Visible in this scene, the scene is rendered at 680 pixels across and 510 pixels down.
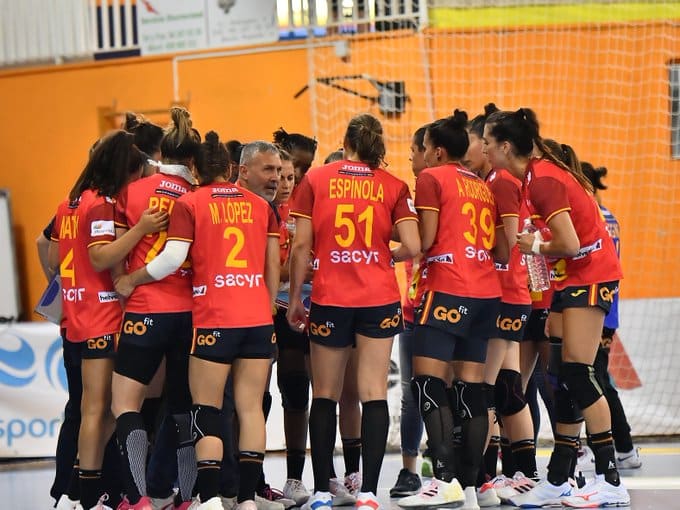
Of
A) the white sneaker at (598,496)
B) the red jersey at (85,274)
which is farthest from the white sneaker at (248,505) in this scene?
the white sneaker at (598,496)

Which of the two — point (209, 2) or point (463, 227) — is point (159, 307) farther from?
point (209, 2)

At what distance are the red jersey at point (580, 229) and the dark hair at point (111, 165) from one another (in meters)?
1.98

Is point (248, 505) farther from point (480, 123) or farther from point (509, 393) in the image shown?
point (480, 123)

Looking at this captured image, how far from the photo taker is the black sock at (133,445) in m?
5.03

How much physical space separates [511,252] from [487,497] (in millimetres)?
1288

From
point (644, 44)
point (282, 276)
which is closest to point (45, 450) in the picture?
point (282, 276)

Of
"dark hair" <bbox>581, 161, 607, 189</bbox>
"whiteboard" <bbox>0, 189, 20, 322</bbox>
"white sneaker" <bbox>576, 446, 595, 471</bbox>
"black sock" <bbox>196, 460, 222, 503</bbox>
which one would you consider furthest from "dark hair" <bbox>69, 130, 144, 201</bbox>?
"whiteboard" <bbox>0, 189, 20, 322</bbox>

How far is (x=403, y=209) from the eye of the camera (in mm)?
5449

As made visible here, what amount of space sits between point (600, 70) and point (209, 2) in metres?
4.33

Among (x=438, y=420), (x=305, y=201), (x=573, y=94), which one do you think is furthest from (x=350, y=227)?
(x=573, y=94)

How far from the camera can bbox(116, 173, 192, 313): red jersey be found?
16.9 ft

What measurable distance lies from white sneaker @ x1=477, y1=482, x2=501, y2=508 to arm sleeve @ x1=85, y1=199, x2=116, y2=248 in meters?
2.31

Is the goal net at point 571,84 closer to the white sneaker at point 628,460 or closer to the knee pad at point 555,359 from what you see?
the white sneaker at point 628,460

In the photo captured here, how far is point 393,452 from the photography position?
830cm
